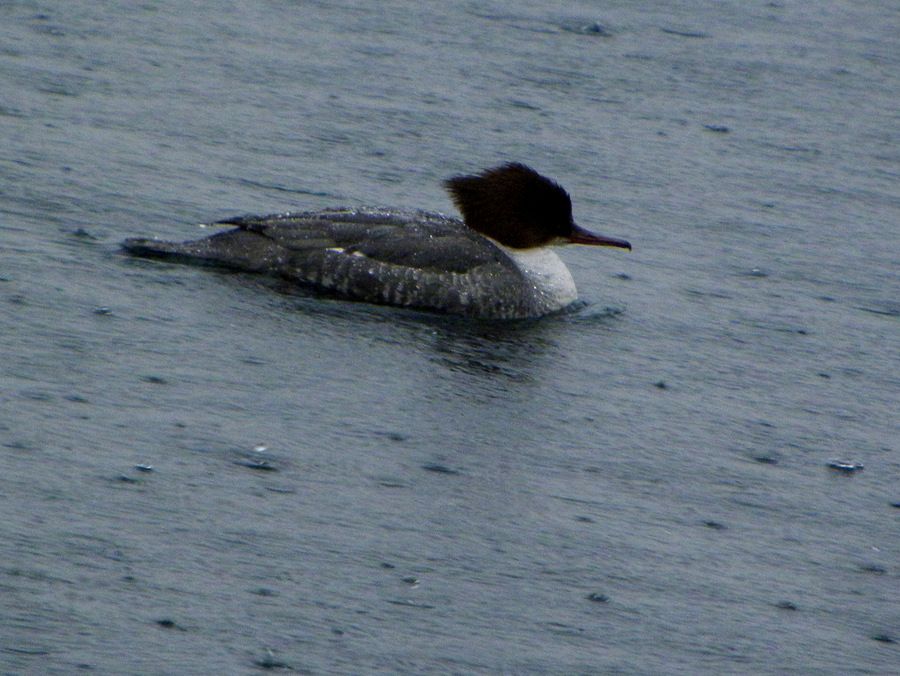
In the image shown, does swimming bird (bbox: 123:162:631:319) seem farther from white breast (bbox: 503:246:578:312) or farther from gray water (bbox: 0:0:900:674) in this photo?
gray water (bbox: 0:0:900:674)

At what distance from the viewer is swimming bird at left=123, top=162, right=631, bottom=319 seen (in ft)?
32.5

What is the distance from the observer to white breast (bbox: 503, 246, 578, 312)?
1020 centimetres

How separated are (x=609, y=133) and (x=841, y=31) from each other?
183 inches

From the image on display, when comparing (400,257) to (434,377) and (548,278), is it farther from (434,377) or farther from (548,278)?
(434,377)

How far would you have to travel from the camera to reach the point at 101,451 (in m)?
7.39

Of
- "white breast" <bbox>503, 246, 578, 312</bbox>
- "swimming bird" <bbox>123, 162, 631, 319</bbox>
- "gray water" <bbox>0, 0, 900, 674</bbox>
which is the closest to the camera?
"gray water" <bbox>0, 0, 900, 674</bbox>

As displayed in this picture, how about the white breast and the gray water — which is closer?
the gray water

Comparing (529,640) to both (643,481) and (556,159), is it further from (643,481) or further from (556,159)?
(556,159)

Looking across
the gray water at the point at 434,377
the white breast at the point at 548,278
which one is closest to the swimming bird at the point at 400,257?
the white breast at the point at 548,278

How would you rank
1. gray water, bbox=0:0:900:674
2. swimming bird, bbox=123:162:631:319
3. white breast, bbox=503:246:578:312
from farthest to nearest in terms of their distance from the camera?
1. white breast, bbox=503:246:578:312
2. swimming bird, bbox=123:162:631:319
3. gray water, bbox=0:0:900:674

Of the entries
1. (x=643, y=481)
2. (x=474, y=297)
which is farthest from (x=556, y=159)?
(x=643, y=481)

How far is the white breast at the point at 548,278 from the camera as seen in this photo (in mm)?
10203

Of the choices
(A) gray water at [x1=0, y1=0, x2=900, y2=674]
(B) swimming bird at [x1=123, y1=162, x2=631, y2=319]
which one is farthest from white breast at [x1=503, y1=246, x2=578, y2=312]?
(A) gray water at [x1=0, y1=0, x2=900, y2=674]

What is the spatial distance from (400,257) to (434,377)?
1255 millimetres
